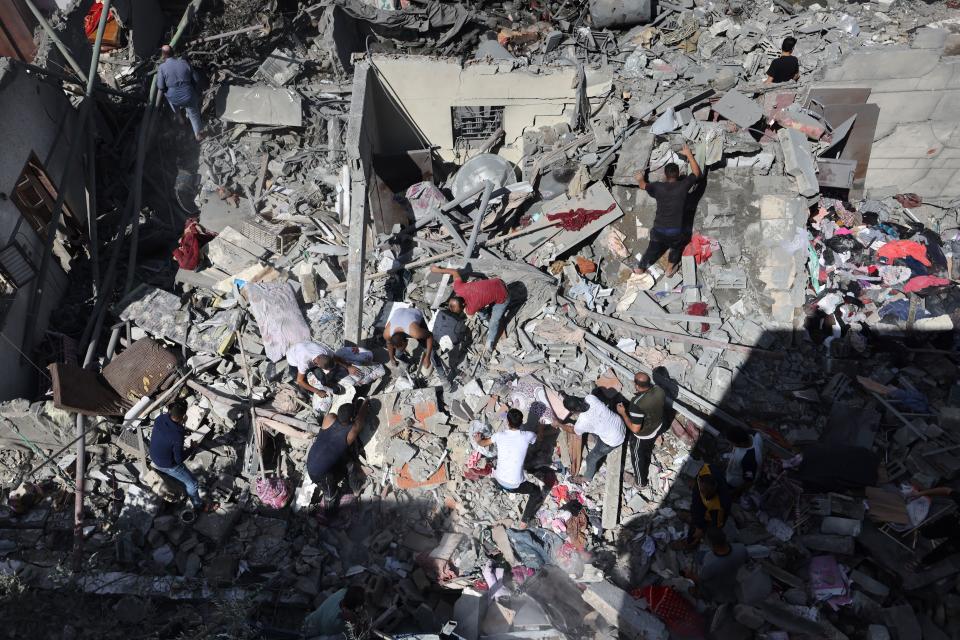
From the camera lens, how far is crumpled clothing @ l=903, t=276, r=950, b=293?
348 inches

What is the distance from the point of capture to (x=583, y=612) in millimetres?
6055

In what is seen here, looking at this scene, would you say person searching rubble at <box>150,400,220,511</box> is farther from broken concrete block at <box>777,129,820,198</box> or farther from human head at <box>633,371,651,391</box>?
broken concrete block at <box>777,129,820,198</box>

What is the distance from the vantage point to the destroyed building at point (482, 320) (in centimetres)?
632

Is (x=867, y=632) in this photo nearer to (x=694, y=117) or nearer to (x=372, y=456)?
(x=372, y=456)

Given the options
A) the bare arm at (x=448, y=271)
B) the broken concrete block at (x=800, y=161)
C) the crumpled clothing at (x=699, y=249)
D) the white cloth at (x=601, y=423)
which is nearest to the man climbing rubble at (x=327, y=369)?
the bare arm at (x=448, y=271)

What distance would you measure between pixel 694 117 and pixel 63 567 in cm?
1091

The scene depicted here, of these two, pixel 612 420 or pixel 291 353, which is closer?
pixel 612 420

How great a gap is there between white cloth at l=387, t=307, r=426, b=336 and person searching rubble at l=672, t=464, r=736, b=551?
3.78 meters

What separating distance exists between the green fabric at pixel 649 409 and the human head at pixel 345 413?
319 cm

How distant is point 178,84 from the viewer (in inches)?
420

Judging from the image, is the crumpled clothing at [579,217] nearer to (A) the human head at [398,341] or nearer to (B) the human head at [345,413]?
(A) the human head at [398,341]

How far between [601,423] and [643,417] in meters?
0.52

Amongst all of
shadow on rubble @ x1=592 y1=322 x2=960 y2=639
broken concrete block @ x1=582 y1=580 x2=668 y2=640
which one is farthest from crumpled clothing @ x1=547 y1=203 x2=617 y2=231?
broken concrete block @ x1=582 y1=580 x2=668 y2=640

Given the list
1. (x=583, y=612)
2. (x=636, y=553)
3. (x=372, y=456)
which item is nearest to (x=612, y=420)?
(x=636, y=553)
